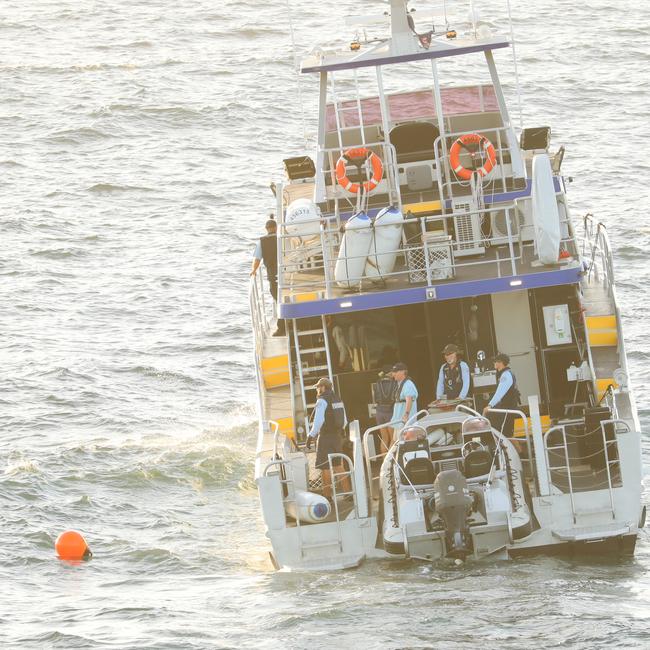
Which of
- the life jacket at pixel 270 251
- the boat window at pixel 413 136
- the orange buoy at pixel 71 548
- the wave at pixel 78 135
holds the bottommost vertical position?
the orange buoy at pixel 71 548

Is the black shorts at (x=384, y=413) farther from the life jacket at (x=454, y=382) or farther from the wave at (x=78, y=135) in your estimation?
the wave at (x=78, y=135)

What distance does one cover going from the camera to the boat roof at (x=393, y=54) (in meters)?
18.8

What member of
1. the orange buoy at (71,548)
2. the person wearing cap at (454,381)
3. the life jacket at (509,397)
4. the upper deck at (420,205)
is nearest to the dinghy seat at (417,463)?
the life jacket at (509,397)

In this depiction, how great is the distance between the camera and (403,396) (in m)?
16.6

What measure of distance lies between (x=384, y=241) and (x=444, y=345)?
55.9 inches

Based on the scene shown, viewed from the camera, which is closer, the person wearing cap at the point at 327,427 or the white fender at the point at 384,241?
the person wearing cap at the point at 327,427

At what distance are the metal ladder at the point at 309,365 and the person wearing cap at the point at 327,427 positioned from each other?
3.51 ft

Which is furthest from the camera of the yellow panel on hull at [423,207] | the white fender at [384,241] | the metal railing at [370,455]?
the yellow panel on hull at [423,207]

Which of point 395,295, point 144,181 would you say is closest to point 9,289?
point 144,181

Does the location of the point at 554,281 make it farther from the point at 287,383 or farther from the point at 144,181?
the point at 144,181

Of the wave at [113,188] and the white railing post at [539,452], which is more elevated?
the wave at [113,188]

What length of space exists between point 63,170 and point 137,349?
12411 millimetres

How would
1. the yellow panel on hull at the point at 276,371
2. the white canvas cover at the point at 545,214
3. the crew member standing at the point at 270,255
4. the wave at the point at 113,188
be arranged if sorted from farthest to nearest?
the wave at the point at 113,188, the crew member standing at the point at 270,255, the yellow panel on hull at the point at 276,371, the white canvas cover at the point at 545,214

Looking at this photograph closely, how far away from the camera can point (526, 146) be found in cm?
2145
